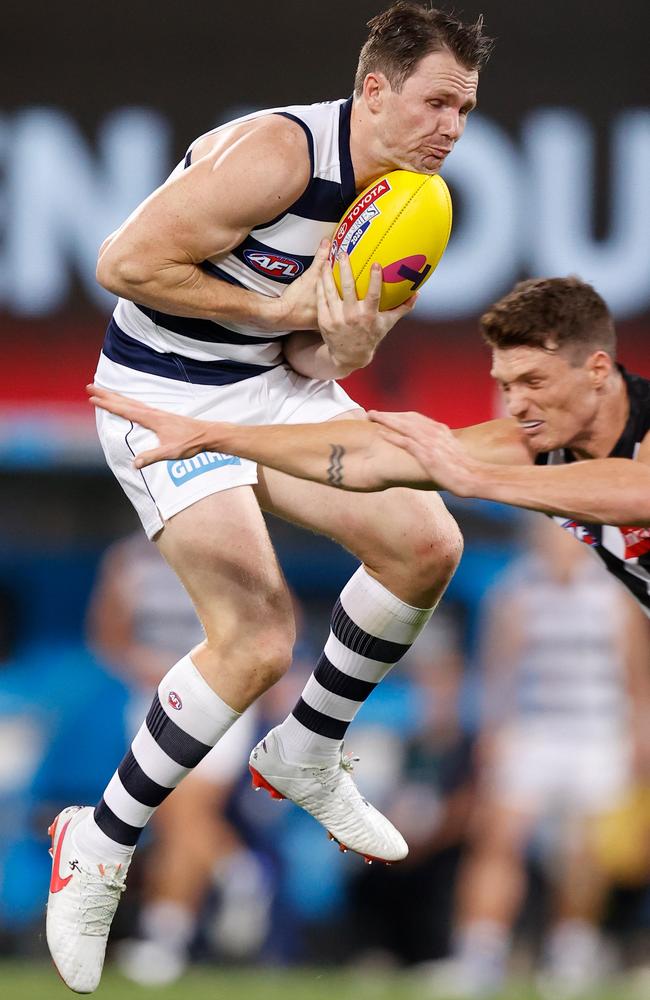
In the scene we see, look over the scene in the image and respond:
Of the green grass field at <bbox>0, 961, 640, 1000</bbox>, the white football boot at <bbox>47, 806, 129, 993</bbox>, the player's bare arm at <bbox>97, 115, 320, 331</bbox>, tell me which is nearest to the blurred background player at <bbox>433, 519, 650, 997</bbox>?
the green grass field at <bbox>0, 961, 640, 1000</bbox>

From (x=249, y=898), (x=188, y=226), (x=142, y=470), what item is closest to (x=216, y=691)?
(x=142, y=470)

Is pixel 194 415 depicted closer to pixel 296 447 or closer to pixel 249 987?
pixel 296 447

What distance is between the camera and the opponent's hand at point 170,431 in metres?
4.27

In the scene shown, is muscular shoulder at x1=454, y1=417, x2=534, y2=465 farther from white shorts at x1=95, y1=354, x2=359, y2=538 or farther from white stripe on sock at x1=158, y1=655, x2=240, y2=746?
white stripe on sock at x1=158, y1=655, x2=240, y2=746

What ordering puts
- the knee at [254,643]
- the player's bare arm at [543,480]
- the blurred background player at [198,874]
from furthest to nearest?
the blurred background player at [198,874]
the knee at [254,643]
the player's bare arm at [543,480]

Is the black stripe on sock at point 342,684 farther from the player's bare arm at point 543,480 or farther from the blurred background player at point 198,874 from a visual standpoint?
the blurred background player at point 198,874

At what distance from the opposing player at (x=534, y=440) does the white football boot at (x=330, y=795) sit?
104cm

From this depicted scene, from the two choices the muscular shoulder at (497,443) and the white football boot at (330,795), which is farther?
the white football boot at (330,795)

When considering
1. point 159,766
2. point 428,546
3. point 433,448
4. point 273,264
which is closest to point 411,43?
point 273,264

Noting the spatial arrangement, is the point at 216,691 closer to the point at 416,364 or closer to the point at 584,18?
the point at 416,364

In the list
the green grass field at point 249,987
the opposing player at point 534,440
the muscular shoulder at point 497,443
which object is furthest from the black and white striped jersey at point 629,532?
the green grass field at point 249,987

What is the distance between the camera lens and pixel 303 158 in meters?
4.45

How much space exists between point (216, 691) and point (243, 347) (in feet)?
3.40

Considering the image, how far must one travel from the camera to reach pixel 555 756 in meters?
8.42
